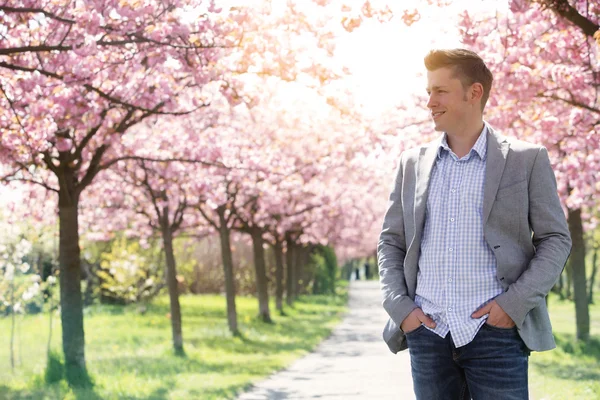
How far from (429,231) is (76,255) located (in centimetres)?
948

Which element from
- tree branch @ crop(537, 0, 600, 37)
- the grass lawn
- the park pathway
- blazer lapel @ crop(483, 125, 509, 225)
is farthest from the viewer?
the grass lawn

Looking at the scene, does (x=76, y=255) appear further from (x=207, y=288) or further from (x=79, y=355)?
(x=207, y=288)

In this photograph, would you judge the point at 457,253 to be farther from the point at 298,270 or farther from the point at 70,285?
the point at 298,270

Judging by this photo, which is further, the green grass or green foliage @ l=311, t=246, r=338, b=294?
green foliage @ l=311, t=246, r=338, b=294

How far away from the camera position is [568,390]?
10.4 m

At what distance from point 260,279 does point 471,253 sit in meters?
23.0

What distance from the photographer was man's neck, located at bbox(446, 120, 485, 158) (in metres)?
3.65

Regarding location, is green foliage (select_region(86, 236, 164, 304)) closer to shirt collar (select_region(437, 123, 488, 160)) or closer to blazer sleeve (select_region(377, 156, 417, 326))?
blazer sleeve (select_region(377, 156, 417, 326))

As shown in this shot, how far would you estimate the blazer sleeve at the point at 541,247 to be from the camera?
3.29m

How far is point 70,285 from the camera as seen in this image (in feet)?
40.1

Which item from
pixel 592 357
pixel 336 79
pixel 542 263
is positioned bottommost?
pixel 592 357

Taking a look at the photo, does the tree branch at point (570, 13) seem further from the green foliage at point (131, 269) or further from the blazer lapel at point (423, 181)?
the green foliage at point (131, 269)

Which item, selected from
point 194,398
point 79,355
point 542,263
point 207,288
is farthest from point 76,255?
point 207,288

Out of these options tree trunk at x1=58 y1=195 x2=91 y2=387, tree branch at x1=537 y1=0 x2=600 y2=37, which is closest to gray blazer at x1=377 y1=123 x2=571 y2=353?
tree branch at x1=537 y1=0 x2=600 y2=37
